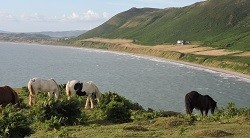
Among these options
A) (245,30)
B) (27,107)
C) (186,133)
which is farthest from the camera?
(245,30)

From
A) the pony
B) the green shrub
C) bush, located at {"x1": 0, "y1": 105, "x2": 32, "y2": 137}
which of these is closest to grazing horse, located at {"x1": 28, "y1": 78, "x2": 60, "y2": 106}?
the pony

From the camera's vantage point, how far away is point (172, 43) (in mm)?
191750

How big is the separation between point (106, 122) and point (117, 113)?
2.56 ft

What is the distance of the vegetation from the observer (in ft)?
53.1

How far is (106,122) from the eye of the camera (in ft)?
68.3

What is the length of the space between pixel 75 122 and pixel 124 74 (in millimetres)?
75173

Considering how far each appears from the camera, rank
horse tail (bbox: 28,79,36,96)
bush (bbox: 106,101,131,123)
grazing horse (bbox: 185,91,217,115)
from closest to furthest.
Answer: bush (bbox: 106,101,131,123)
horse tail (bbox: 28,79,36,96)
grazing horse (bbox: 185,91,217,115)

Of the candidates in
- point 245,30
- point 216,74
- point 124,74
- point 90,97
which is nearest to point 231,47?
point 245,30

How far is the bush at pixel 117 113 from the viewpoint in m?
20.8

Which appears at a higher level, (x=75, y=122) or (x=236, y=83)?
(x=75, y=122)

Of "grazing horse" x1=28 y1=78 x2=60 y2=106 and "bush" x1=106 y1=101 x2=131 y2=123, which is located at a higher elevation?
"grazing horse" x1=28 y1=78 x2=60 y2=106

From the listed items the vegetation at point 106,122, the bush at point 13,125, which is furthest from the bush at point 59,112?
the bush at point 13,125

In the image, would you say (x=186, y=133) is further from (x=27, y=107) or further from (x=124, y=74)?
(x=124, y=74)

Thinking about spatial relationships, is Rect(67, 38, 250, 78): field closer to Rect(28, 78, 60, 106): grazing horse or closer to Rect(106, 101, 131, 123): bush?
Rect(28, 78, 60, 106): grazing horse
